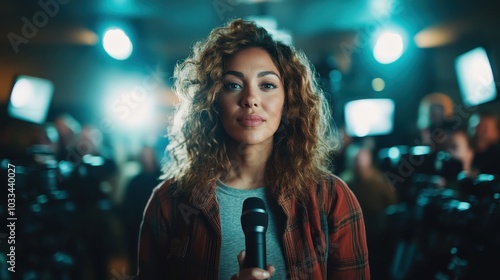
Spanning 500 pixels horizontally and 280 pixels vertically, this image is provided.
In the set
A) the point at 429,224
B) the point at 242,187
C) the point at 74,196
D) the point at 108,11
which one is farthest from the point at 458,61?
the point at 74,196

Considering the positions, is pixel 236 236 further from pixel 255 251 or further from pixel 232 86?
pixel 232 86

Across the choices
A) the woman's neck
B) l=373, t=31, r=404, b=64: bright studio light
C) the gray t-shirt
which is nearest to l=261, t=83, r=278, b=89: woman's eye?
the woman's neck

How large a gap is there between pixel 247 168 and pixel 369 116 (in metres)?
0.60

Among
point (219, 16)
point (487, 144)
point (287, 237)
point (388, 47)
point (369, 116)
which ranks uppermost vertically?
point (219, 16)

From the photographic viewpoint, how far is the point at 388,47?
148cm

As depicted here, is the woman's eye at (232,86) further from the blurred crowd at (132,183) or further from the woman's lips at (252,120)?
the blurred crowd at (132,183)

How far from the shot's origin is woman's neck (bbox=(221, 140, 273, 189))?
1143 mm

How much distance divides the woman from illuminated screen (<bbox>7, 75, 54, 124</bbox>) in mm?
640

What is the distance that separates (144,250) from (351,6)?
1.18 metres

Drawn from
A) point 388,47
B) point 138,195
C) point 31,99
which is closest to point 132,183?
point 138,195

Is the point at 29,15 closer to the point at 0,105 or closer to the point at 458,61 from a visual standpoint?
the point at 0,105

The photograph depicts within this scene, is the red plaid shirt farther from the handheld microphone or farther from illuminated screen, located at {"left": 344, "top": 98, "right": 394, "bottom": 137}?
illuminated screen, located at {"left": 344, "top": 98, "right": 394, "bottom": 137}

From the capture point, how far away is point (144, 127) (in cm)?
148

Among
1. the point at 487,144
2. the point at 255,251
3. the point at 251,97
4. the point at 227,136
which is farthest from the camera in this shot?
the point at 487,144
